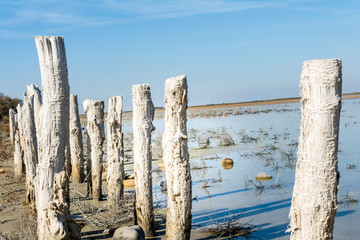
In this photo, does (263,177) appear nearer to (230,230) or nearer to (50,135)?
(230,230)

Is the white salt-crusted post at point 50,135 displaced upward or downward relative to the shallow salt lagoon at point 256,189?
upward

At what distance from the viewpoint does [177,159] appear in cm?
702

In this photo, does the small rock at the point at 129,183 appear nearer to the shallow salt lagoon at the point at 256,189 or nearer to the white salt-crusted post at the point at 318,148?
the shallow salt lagoon at the point at 256,189

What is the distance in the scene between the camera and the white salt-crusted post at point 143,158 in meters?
8.09

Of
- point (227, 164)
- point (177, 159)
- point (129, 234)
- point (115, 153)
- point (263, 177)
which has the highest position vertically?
point (177, 159)

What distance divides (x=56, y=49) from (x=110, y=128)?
416cm

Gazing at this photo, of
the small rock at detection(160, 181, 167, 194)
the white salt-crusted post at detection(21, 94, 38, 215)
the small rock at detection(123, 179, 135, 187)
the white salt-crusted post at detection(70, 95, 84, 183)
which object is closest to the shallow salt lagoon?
the small rock at detection(160, 181, 167, 194)

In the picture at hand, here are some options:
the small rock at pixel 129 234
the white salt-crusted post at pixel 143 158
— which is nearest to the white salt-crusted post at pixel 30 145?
the white salt-crusted post at pixel 143 158

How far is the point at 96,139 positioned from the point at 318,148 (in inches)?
289

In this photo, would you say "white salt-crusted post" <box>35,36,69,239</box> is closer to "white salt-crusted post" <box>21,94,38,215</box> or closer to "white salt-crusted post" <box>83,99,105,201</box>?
"white salt-crusted post" <box>21,94,38,215</box>

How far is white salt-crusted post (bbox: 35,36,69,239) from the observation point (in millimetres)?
6164

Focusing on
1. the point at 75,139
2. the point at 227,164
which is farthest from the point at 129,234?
the point at 227,164

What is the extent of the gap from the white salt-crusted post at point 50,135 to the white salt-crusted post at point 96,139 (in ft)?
14.8

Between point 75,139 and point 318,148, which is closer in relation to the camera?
point 318,148
